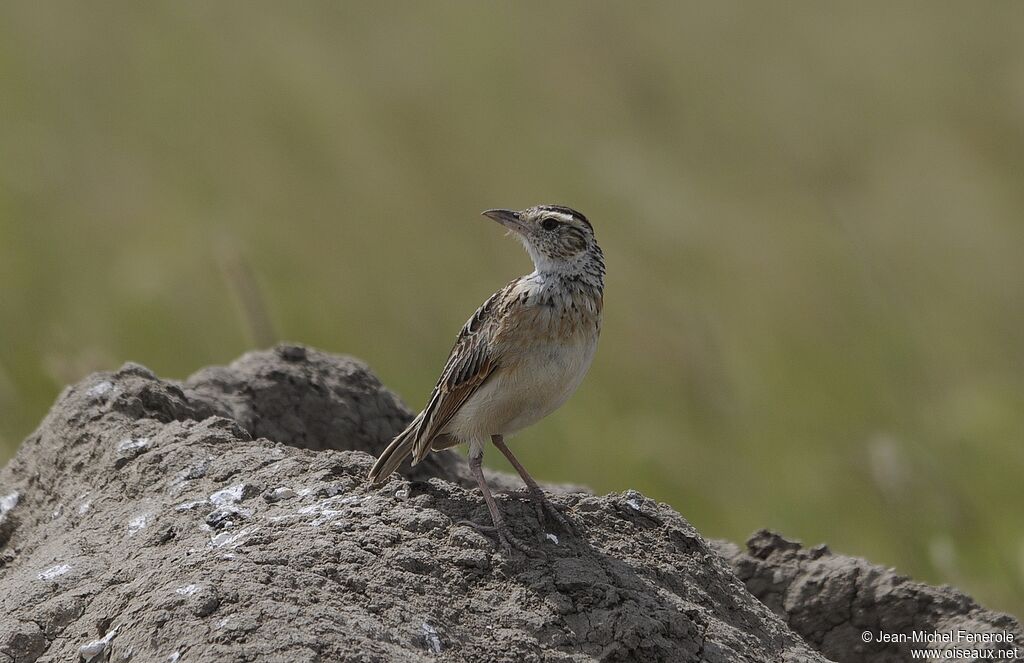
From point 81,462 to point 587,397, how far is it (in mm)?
4598

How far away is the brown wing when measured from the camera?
213 inches

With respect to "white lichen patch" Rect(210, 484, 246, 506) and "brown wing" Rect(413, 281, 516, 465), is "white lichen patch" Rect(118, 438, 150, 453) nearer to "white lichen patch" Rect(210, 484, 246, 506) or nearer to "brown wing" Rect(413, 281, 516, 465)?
"white lichen patch" Rect(210, 484, 246, 506)

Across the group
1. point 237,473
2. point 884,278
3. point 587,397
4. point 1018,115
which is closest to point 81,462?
point 237,473

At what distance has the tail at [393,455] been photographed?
5238 mm

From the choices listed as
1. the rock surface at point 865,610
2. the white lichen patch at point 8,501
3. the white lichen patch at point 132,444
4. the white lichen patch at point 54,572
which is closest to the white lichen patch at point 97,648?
the white lichen patch at point 54,572

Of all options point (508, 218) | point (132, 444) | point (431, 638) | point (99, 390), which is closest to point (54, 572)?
point (132, 444)

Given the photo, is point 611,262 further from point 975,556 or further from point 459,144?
point 975,556

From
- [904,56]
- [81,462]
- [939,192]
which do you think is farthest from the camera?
[904,56]

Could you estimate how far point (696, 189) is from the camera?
11688mm

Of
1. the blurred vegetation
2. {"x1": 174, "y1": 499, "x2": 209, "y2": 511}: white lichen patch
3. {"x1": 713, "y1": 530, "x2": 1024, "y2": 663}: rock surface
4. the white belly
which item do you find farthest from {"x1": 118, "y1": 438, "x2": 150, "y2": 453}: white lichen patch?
{"x1": 713, "y1": 530, "x2": 1024, "y2": 663}: rock surface

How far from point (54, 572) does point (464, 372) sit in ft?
5.48

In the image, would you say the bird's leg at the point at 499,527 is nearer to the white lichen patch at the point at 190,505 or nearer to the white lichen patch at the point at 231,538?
the white lichen patch at the point at 231,538

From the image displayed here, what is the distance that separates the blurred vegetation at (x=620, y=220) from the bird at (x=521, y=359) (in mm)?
2880

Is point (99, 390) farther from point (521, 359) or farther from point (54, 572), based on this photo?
point (521, 359)
